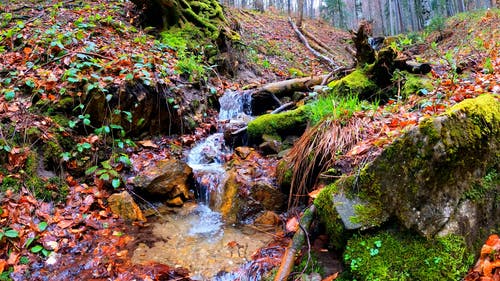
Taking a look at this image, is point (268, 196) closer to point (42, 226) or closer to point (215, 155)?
point (215, 155)

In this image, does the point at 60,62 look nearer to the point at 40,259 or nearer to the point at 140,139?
the point at 140,139

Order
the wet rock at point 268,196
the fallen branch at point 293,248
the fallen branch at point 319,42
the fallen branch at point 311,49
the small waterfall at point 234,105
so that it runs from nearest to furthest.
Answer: the fallen branch at point 293,248
the wet rock at point 268,196
the small waterfall at point 234,105
the fallen branch at point 311,49
the fallen branch at point 319,42

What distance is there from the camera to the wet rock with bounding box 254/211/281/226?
418cm

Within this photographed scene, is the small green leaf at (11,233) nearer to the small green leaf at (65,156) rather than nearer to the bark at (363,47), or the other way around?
the small green leaf at (65,156)

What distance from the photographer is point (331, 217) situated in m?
2.75

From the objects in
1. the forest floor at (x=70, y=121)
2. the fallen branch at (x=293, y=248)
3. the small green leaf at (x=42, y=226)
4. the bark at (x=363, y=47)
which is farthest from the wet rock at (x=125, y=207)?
the bark at (x=363, y=47)

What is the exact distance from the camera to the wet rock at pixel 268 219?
4.18m

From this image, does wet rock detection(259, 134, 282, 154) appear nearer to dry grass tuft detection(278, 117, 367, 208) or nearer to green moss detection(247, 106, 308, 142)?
Answer: green moss detection(247, 106, 308, 142)

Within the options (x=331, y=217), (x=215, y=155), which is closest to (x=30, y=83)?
(x=215, y=155)

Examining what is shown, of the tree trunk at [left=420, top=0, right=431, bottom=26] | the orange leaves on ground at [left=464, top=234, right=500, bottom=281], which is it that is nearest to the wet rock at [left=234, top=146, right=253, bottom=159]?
the orange leaves on ground at [left=464, top=234, right=500, bottom=281]

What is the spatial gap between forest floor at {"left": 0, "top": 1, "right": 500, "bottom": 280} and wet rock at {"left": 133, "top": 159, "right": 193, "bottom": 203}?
21.4 inches

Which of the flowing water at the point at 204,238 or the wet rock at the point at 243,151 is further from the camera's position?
the wet rock at the point at 243,151

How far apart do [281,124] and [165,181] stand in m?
2.42

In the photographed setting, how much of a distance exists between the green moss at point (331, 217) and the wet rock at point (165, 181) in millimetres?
2753
